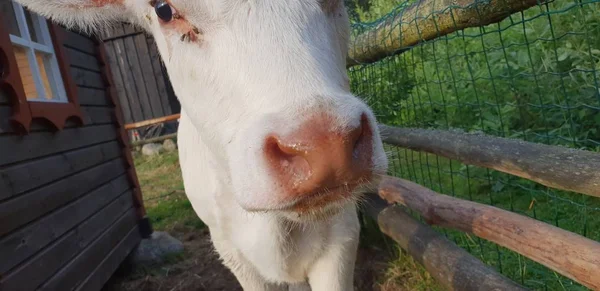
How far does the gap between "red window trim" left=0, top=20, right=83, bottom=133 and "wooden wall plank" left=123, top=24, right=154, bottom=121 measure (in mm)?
7844

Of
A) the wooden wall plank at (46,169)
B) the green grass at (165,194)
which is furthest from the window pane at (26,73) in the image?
the green grass at (165,194)

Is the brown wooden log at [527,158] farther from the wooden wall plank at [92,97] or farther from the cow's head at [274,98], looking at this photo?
the wooden wall plank at [92,97]

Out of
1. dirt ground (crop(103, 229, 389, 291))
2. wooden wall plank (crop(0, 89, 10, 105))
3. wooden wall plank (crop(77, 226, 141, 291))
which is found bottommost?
dirt ground (crop(103, 229, 389, 291))

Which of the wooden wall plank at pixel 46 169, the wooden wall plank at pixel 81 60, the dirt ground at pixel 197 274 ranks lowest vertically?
the dirt ground at pixel 197 274

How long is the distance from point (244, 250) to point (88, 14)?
1.12 m

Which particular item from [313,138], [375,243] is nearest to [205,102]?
[313,138]

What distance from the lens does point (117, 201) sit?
4.38m

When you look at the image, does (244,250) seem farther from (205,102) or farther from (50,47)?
(50,47)

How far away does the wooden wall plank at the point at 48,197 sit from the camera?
261 centimetres

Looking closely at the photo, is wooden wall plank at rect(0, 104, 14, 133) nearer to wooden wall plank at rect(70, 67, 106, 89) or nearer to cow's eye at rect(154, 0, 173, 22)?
wooden wall plank at rect(70, 67, 106, 89)

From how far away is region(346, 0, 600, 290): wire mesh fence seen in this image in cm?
244

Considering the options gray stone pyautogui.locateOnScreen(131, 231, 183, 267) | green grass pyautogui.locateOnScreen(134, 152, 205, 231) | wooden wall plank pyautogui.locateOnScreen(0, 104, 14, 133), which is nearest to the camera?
wooden wall plank pyautogui.locateOnScreen(0, 104, 14, 133)

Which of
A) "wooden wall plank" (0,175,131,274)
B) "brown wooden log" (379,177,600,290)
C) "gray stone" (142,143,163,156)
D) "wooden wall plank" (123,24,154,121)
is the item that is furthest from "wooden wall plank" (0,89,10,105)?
"wooden wall plank" (123,24,154,121)

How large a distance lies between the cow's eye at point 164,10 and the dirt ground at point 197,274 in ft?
6.62
